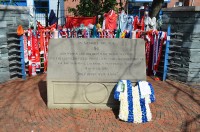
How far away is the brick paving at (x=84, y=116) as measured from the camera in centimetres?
406

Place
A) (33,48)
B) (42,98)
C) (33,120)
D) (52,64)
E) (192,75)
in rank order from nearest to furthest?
(33,120)
(52,64)
(42,98)
(192,75)
(33,48)

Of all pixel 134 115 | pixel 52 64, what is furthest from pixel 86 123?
pixel 52 64

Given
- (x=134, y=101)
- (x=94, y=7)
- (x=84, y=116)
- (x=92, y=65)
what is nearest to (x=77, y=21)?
(x=94, y=7)

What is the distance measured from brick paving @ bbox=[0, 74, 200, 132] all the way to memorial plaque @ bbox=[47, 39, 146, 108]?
43 cm

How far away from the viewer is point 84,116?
4.46m

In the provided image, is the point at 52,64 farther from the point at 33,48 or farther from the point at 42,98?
the point at 33,48

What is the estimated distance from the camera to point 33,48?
23.2ft

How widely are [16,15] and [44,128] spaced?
13.3ft

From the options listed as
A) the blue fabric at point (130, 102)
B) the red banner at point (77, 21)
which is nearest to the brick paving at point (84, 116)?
the blue fabric at point (130, 102)

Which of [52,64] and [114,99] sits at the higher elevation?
[52,64]

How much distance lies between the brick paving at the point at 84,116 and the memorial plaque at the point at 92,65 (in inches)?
17.1

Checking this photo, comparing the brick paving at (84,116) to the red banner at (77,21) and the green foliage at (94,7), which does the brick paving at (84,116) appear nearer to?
the red banner at (77,21)

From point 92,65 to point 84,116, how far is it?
101 cm

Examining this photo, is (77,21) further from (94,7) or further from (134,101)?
(134,101)
